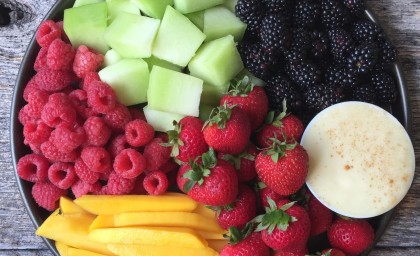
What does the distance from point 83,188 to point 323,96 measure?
0.66 metres

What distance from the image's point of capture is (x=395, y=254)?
1.51 metres

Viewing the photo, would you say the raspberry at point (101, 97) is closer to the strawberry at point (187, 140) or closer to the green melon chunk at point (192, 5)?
the strawberry at point (187, 140)

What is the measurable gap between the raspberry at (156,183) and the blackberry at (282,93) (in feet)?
1.15

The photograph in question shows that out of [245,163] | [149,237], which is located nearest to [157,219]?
[149,237]

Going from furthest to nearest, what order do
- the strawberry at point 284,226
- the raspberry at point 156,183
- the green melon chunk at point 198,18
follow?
the green melon chunk at point 198,18 → the raspberry at point 156,183 → the strawberry at point 284,226

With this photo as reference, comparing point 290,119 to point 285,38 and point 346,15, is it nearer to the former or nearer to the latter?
point 285,38

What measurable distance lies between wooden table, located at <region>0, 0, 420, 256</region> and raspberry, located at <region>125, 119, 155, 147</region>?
427mm

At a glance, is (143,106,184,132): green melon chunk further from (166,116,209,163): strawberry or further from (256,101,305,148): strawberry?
(256,101,305,148): strawberry

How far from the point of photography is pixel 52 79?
135cm

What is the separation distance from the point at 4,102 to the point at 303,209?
896 mm

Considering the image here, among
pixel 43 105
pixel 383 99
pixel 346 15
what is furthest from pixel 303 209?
pixel 43 105

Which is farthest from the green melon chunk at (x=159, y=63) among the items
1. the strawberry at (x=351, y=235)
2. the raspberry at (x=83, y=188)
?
the strawberry at (x=351, y=235)

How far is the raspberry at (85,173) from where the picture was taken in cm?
134

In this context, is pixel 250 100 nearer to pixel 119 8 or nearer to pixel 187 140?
pixel 187 140
